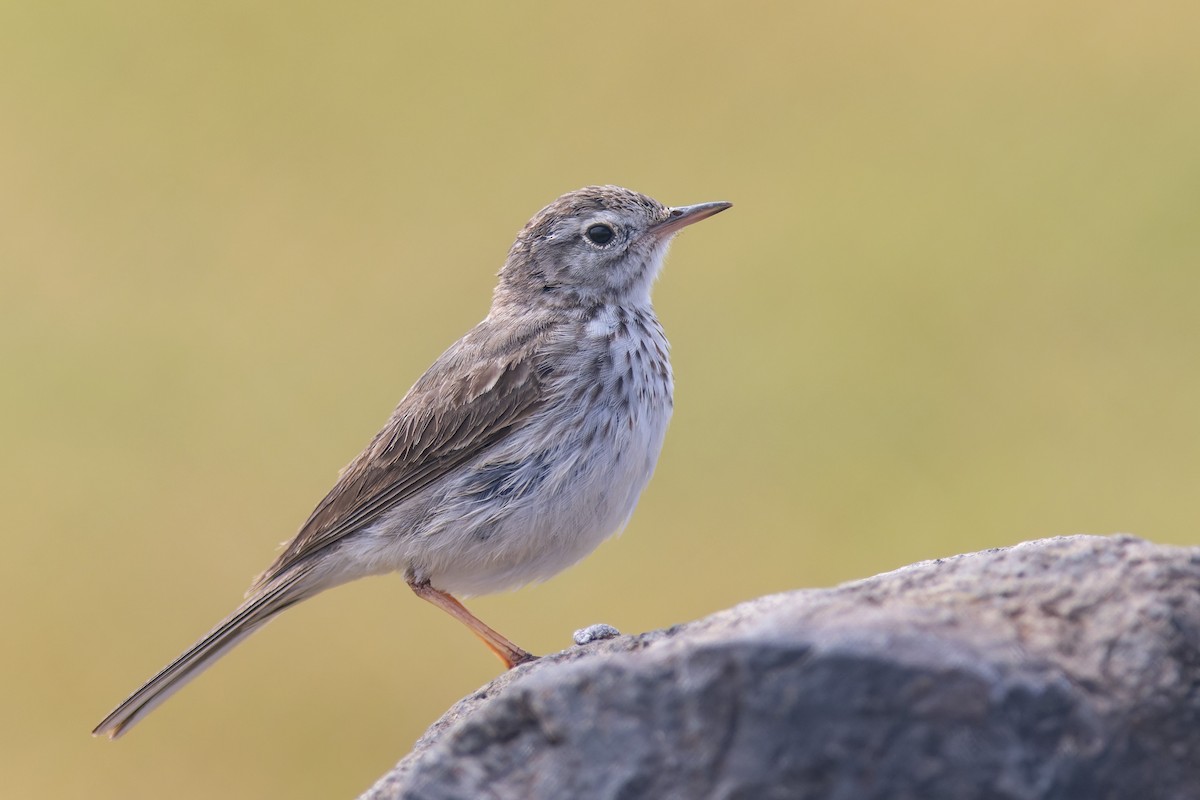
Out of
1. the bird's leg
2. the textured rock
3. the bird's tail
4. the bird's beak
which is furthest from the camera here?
the bird's beak

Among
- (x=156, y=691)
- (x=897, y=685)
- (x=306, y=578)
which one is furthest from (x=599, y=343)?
(x=897, y=685)

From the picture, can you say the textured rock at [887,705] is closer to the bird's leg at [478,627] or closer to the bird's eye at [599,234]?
the bird's leg at [478,627]

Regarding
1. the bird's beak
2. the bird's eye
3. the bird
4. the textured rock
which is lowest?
the textured rock

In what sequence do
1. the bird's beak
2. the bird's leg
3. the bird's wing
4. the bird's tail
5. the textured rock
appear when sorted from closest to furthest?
1. the textured rock
2. the bird's tail
3. the bird's leg
4. the bird's wing
5. the bird's beak

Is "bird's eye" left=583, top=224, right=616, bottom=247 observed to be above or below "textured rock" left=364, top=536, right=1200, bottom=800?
above

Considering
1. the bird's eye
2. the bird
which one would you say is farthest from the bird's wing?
the bird's eye

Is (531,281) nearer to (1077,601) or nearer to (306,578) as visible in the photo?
(306,578)

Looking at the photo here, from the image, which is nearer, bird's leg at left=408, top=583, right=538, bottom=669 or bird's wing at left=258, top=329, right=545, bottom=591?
bird's leg at left=408, top=583, right=538, bottom=669

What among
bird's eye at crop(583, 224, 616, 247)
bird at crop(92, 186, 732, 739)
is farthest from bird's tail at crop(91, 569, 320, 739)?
bird's eye at crop(583, 224, 616, 247)

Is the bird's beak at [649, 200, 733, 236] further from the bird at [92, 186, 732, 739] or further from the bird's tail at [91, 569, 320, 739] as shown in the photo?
the bird's tail at [91, 569, 320, 739]
